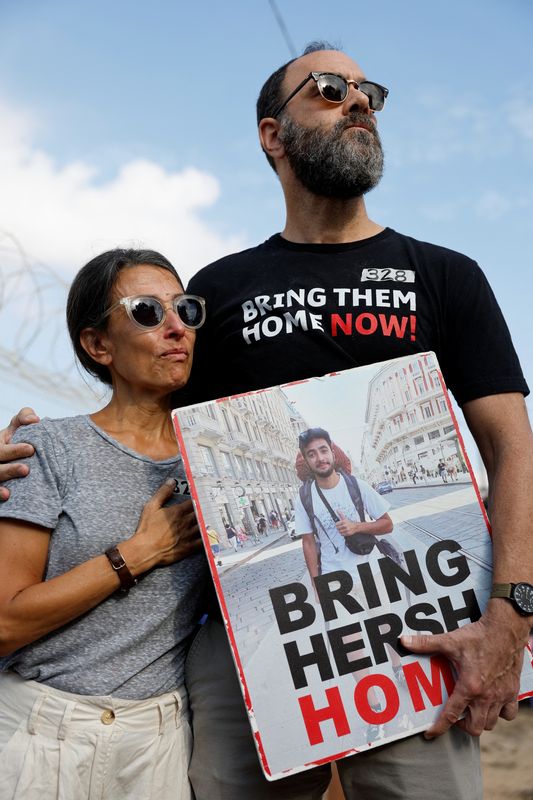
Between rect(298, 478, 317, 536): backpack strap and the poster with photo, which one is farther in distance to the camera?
rect(298, 478, 317, 536): backpack strap

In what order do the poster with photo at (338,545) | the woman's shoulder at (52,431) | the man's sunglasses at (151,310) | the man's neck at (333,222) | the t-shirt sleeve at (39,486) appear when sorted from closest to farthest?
the poster with photo at (338,545) < the t-shirt sleeve at (39,486) < the woman's shoulder at (52,431) < the man's sunglasses at (151,310) < the man's neck at (333,222)

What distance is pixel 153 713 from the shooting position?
230 centimetres

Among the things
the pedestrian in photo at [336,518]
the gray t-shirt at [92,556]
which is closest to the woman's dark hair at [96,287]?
the gray t-shirt at [92,556]

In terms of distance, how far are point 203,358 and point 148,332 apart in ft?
1.13

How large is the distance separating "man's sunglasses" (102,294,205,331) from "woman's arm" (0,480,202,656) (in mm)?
625

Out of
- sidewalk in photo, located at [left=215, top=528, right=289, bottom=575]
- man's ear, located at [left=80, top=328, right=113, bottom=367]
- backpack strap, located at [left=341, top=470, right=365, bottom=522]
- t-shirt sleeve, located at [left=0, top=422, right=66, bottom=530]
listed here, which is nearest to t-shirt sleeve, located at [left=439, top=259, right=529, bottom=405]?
backpack strap, located at [left=341, top=470, right=365, bottom=522]

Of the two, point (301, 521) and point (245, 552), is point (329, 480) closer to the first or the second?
point (301, 521)

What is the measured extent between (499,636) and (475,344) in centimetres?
97

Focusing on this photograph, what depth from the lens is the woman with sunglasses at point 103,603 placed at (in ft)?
7.18

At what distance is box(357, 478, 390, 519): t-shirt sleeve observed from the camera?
2240 millimetres

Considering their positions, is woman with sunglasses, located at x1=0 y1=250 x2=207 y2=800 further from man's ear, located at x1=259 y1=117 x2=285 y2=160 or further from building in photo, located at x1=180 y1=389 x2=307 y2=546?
man's ear, located at x1=259 y1=117 x2=285 y2=160

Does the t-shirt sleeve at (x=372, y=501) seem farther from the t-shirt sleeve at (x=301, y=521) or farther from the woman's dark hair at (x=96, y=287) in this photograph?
the woman's dark hair at (x=96, y=287)

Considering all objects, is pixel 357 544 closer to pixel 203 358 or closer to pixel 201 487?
pixel 201 487

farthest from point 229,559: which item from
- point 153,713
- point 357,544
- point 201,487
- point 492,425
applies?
point 492,425
